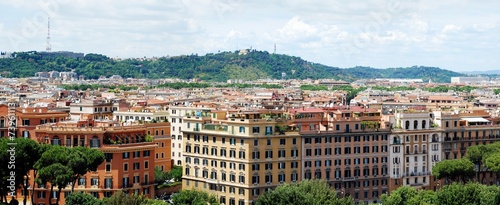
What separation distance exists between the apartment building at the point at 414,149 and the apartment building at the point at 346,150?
106cm

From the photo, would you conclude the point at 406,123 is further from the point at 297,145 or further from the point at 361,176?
the point at 297,145

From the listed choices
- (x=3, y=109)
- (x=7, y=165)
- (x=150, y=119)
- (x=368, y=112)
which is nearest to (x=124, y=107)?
(x=150, y=119)

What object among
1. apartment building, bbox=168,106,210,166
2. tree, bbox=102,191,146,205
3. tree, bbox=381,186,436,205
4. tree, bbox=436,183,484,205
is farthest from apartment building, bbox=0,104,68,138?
tree, bbox=436,183,484,205

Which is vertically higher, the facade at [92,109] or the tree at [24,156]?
the facade at [92,109]

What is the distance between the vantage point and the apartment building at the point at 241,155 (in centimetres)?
6981

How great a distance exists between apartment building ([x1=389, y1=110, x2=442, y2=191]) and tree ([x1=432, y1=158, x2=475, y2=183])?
114 inches

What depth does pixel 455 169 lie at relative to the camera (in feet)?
247

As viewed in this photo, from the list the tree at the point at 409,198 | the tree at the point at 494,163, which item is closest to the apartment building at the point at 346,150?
the tree at the point at 409,198

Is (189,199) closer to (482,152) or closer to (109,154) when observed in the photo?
(109,154)

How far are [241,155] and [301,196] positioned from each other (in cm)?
1304

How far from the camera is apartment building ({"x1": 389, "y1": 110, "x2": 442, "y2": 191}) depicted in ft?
256

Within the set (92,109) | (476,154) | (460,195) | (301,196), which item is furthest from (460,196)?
(92,109)

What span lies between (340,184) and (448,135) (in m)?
13.6

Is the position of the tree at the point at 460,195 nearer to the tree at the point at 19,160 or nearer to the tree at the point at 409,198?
the tree at the point at 409,198
